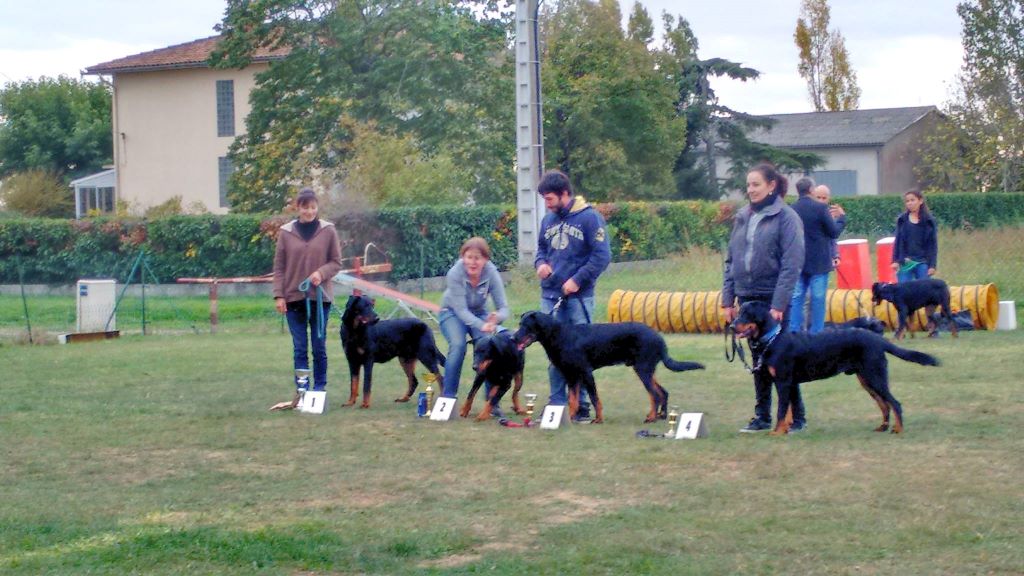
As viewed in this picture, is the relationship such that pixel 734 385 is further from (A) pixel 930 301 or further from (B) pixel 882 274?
(B) pixel 882 274

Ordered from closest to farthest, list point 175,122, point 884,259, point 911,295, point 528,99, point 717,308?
point 911,295
point 717,308
point 884,259
point 528,99
point 175,122

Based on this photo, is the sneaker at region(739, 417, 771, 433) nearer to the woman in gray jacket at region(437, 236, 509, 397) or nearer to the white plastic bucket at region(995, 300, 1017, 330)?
the woman in gray jacket at region(437, 236, 509, 397)

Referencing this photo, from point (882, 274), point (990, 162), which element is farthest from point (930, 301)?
point (990, 162)

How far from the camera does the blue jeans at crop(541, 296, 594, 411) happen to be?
8.79 m

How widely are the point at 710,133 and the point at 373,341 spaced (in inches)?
Answer: 1747

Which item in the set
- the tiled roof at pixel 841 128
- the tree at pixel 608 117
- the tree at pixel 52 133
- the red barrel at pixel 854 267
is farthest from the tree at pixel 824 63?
the red barrel at pixel 854 267

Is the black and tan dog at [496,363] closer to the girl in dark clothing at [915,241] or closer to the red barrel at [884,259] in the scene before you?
the girl in dark clothing at [915,241]

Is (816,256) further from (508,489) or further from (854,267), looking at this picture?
(854,267)

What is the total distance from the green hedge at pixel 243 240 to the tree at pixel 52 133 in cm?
3131

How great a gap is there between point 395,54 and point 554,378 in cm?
2677

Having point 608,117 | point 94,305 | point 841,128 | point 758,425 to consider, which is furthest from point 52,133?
point 758,425

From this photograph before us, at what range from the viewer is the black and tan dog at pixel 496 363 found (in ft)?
28.7

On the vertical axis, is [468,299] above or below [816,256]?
below

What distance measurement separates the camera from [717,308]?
16.1 meters
